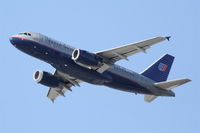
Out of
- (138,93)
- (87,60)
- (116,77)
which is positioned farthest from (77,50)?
(138,93)

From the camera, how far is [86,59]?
5797 centimetres

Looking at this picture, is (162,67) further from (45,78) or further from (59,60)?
(59,60)

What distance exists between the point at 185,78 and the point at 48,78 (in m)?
17.7

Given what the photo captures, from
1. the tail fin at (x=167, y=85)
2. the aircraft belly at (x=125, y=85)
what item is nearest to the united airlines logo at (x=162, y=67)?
the tail fin at (x=167, y=85)

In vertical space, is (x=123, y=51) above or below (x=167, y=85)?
above

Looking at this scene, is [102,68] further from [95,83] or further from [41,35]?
[41,35]

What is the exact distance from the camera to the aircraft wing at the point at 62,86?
66188mm

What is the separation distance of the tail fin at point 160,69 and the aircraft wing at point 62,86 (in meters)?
9.67

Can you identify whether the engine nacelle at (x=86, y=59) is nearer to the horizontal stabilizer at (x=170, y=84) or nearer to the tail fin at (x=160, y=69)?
the horizontal stabilizer at (x=170, y=84)

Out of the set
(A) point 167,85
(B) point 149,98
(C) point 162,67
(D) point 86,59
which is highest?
(C) point 162,67

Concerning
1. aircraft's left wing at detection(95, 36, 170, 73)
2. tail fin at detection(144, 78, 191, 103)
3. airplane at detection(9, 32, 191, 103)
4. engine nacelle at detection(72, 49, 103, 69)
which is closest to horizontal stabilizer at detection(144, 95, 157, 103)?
tail fin at detection(144, 78, 191, 103)

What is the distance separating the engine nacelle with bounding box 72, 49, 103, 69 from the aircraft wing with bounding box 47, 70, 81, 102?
6.83 meters

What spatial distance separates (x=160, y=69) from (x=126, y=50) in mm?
13484

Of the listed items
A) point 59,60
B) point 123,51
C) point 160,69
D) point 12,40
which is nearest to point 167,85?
point 160,69
